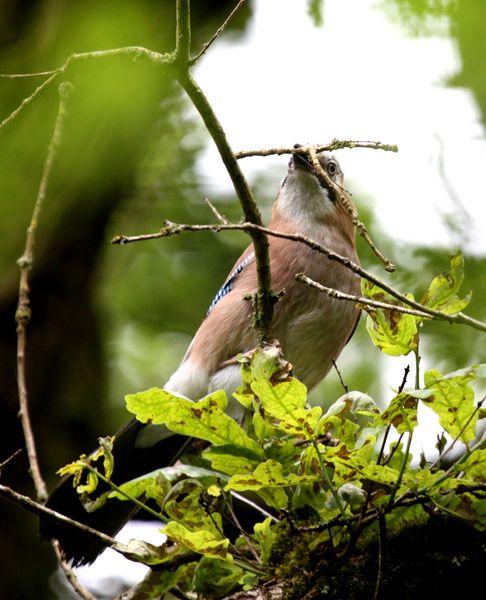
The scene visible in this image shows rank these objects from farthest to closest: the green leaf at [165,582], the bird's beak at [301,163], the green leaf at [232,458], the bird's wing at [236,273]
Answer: the bird's wing at [236,273], the bird's beak at [301,163], the green leaf at [165,582], the green leaf at [232,458]

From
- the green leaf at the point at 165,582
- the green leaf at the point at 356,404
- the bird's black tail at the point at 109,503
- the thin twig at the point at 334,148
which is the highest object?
the thin twig at the point at 334,148

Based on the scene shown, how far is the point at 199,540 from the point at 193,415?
1.22 feet

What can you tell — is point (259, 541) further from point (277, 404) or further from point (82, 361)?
point (82, 361)

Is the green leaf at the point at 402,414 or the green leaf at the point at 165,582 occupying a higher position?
the green leaf at the point at 402,414

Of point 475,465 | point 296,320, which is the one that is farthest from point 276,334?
point 475,465

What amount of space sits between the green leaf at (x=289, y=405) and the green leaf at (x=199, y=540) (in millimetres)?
387

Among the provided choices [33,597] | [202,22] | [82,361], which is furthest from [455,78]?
[33,597]

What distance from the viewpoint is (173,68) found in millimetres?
2494

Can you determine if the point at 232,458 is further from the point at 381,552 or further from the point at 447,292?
the point at 447,292

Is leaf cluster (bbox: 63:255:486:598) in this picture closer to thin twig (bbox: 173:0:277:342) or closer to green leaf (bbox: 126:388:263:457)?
green leaf (bbox: 126:388:263:457)

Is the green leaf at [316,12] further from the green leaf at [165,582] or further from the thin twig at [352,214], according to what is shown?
the green leaf at [165,582]

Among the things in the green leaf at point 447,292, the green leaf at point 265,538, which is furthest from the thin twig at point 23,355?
the green leaf at point 447,292

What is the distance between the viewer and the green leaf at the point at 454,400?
2578mm

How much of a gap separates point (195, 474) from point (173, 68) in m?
Answer: 1.27
